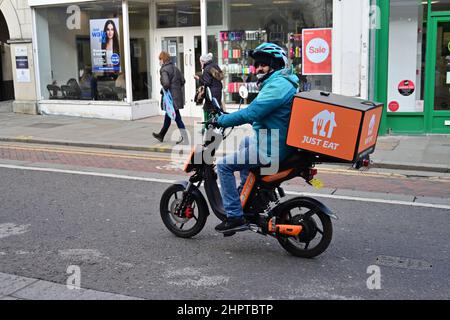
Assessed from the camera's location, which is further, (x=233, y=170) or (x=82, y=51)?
(x=82, y=51)

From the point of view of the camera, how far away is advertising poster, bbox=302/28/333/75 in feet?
41.4

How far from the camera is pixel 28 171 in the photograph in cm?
916

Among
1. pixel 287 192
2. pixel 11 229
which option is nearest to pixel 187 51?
pixel 287 192

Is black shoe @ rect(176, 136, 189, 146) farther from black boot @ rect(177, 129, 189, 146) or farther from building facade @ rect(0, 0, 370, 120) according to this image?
building facade @ rect(0, 0, 370, 120)

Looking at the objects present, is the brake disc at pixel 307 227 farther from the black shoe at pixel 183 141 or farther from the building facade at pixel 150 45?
the building facade at pixel 150 45

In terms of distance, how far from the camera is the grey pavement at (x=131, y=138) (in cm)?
966

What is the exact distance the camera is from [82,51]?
1585cm

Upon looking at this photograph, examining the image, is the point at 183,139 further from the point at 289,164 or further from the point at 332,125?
the point at 332,125

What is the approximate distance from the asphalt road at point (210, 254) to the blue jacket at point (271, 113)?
104 centimetres

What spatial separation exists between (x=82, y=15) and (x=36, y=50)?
181cm

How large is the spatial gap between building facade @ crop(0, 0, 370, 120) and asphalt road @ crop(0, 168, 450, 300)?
20.3 ft

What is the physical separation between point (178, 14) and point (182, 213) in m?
10.5

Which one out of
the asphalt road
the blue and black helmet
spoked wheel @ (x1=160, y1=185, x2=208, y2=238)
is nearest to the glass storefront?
the asphalt road

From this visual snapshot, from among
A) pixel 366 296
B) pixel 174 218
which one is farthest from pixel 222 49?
pixel 366 296
